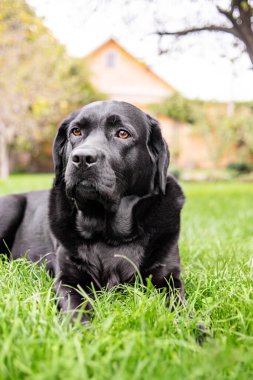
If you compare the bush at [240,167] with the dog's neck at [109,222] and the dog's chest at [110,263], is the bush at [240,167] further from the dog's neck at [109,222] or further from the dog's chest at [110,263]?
the dog's chest at [110,263]

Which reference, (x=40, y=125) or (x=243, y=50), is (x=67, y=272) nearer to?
(x=243, y=50)

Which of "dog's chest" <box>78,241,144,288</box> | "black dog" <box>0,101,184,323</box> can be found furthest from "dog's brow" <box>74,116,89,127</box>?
"dog's chest" <box>78,241,144,288</box>

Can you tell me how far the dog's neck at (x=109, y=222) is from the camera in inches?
85.2

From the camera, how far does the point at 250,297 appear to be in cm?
184

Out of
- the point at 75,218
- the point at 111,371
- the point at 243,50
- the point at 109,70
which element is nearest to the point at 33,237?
the point at 75,218

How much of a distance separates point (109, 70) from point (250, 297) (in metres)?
23.7

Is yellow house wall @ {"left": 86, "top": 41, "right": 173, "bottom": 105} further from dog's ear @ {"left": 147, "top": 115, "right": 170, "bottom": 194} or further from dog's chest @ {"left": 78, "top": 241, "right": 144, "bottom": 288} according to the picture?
dog's chest @ {"left": 78, "top": 241, "right": 144, "bottom": 288}

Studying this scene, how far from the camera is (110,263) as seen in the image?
6.87 ft

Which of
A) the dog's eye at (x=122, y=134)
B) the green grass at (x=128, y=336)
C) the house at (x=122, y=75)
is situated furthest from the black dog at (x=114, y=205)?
the house at (x=122, y=75)

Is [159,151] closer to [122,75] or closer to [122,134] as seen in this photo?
[122,134]

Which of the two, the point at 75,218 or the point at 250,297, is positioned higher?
the point at 75,218

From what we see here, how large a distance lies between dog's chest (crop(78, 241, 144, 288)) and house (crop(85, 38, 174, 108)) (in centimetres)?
2247

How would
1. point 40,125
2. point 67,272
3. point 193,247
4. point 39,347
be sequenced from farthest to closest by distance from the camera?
point 40,125 < point 193,247 < point 67,272 < point 39,347

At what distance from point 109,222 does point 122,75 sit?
23.1 meters
